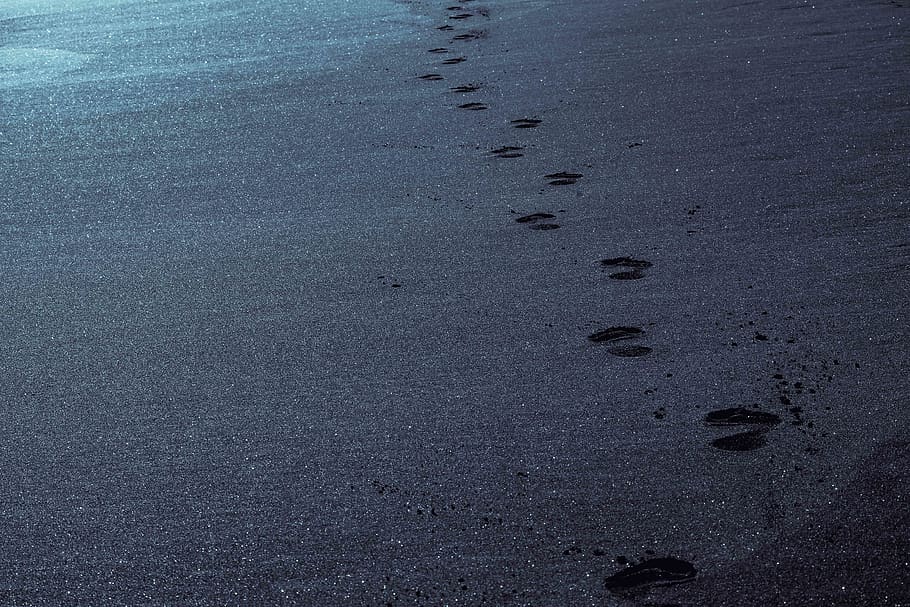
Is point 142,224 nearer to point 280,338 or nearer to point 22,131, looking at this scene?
point 280,338

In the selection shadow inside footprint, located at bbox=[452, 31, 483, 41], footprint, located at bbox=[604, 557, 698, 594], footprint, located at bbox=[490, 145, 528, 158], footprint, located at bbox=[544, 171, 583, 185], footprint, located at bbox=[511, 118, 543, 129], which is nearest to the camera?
footprint, located at bbox=[604, 557, 698, 594]

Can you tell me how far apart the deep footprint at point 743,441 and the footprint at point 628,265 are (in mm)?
599

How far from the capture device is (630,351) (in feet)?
5.97

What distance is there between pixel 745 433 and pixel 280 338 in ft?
A: 2.96

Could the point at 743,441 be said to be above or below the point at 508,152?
below

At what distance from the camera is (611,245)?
2.24 metres

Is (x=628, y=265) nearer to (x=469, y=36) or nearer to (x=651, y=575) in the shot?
(x=651, y=575)

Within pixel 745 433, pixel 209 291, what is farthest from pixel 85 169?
pixel 745 433

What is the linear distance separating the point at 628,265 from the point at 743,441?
0.69 metres

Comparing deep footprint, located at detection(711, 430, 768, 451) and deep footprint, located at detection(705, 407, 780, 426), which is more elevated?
deep footprint, located at detection(705, 407, 780, 426)

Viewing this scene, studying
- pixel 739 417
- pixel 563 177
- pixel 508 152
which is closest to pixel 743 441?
pixel 739 417

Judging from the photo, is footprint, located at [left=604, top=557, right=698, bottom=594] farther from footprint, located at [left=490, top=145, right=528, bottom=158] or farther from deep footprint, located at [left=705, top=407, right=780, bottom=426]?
footprint, located at [left=490, top=145, right=528, bottom=158]

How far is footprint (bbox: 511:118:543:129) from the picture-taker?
304 centimetres

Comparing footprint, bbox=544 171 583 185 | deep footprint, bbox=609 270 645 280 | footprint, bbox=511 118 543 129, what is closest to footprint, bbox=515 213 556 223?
footprint, bbox=544 171 583 185
